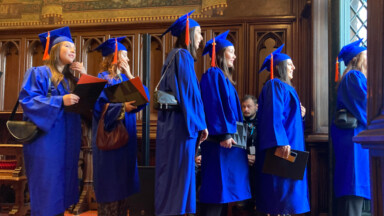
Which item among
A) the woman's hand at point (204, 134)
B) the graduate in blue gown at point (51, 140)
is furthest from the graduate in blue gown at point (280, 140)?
the graduate in blue gown at point (51, 140)

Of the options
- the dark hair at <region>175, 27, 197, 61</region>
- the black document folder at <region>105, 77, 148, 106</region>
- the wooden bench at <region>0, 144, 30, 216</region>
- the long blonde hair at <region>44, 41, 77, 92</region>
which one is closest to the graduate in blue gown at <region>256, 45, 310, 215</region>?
the dark hair at <region>175, 27, 197, 61</region>

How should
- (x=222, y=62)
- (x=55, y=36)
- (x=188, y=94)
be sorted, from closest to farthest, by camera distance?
(x=188, y=94) → (x=55, y=36) → (x=222, y=62)

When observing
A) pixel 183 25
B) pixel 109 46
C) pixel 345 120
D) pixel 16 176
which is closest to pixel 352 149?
pixel 345 120

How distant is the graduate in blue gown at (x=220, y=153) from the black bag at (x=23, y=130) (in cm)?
142

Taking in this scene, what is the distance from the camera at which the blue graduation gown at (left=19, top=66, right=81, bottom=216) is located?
3.10 m

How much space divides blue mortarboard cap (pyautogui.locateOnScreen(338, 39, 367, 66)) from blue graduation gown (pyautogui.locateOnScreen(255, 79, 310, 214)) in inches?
24.3

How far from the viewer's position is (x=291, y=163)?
362 centimetres

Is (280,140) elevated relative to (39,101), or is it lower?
lower

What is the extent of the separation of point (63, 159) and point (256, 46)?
3.26 m

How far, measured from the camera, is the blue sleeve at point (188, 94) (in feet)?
10.2

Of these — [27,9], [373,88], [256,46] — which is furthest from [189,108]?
[27,9]

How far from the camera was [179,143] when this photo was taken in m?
3.15

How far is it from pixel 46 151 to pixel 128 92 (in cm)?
82

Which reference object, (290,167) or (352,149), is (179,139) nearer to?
(290,167)
